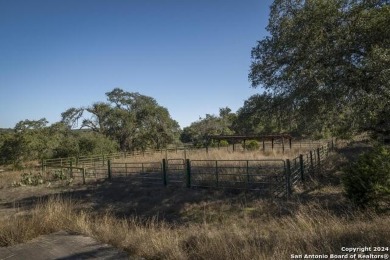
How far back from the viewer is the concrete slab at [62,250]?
4.97 m

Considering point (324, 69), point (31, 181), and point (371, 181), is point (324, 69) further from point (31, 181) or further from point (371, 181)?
point (31, 181)

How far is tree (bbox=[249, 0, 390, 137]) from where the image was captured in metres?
11.8

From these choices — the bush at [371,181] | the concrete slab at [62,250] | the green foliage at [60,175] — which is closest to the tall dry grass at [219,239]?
the concrete slab at [62,250]

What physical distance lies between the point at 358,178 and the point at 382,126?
7210mm

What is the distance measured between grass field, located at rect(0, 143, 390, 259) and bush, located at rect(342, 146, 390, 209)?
0.42 meters

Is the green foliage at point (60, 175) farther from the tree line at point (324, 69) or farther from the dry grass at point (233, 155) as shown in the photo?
the tree line at point (324, 69)

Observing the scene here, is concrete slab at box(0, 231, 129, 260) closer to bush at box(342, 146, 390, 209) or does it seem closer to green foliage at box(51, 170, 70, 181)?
bush at box(342, 146, 390, 209)

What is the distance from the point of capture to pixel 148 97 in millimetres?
52438

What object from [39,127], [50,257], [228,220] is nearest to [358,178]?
[228,220]

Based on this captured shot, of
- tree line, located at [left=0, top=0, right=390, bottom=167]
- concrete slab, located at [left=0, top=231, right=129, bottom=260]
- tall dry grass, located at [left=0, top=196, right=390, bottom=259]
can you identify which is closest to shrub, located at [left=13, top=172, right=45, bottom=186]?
tree line, located at [left=0, top=0, right=390, bottom=167]

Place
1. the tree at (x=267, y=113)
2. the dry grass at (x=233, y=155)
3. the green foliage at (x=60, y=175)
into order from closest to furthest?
1. the tree at (x=267, y=113)
2. the green foliage at (x=60, y=175)
3. the dry grass at (x=233, y=155)

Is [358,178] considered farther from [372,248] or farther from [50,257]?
[50,257]

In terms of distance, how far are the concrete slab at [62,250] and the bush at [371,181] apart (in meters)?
6.55

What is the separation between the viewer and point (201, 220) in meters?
11.0
